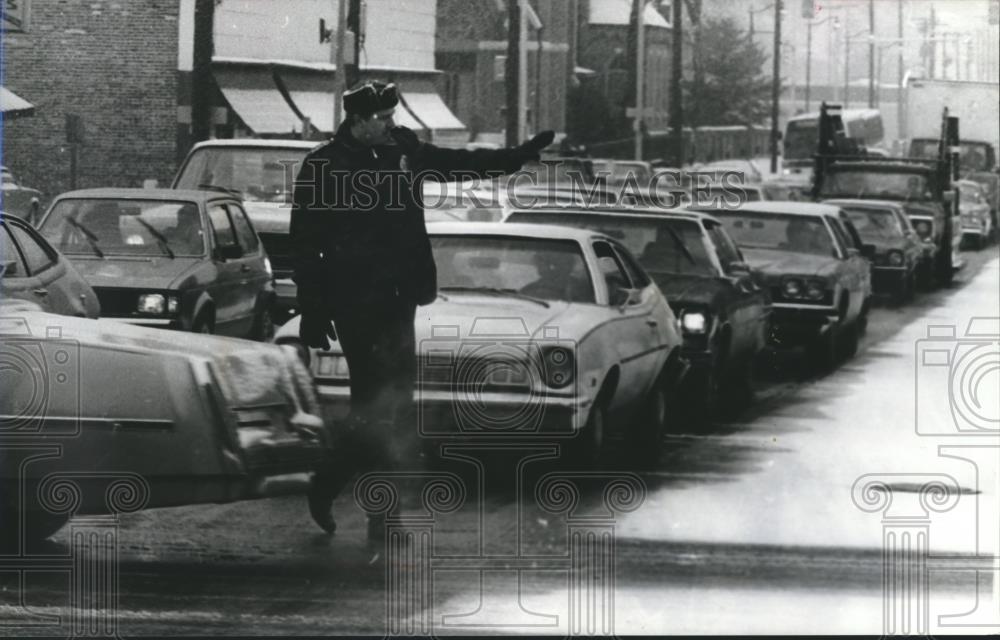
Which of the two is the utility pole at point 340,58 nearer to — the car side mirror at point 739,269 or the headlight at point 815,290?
the car side mirror at point 739,269

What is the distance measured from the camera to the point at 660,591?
19.4ft

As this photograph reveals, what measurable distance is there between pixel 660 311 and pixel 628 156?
463 millimetres

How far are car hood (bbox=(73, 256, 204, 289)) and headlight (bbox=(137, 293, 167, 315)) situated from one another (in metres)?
0.03

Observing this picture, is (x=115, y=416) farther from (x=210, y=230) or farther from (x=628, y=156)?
(x=628, y=156)

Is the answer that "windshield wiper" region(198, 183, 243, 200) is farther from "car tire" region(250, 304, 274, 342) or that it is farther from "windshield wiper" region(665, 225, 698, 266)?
"windshield wiper" region(665, 225, 698, 266)

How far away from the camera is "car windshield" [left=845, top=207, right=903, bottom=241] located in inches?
278

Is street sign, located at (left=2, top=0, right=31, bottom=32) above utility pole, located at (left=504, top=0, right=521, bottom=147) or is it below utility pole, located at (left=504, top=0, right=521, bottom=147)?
above

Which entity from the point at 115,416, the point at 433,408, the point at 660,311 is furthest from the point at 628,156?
the point at 115,416

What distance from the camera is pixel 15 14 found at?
548cm

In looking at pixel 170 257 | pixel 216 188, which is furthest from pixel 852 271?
pixel 170 257

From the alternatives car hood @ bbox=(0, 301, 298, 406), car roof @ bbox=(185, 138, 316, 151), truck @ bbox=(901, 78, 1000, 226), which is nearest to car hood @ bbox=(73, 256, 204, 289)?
car hood @ bbox=(0, 301, 298, 406)

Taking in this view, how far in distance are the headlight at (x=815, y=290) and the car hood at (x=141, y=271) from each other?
2.10 m

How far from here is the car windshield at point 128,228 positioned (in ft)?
17.7

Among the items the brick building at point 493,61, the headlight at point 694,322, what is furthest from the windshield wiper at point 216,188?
the headlight at point 694,322
